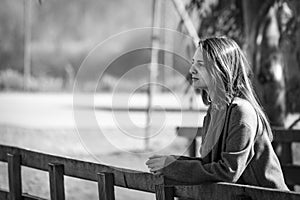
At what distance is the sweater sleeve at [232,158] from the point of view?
2.38 meters

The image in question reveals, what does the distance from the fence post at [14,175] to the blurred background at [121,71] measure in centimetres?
43

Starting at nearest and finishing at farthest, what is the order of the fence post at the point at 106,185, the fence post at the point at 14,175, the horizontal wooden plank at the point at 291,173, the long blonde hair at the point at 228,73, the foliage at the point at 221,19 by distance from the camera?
the long blonde hair at the point at 228,73, the fence post at the point at 106,185, the fence post at the point at 14,175, the horizontal wooden plank at the point at 291,173, the foliage at the point at 221,19

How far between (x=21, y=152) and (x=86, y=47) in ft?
61.6

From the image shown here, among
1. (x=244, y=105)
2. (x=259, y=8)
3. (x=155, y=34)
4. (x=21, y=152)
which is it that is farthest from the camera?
(x=155, y=34)

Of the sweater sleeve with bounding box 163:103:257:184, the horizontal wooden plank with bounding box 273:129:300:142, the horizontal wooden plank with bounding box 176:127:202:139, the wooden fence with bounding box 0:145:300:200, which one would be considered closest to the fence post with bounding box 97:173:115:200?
the wooden fence with bounding box 0:145:300:200

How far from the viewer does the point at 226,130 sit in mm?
2438

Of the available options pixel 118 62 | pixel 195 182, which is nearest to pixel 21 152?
pixel 118 62

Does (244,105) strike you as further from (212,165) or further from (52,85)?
(52,85)

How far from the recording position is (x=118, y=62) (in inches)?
117

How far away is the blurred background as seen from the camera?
294cm

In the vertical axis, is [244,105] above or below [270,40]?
below

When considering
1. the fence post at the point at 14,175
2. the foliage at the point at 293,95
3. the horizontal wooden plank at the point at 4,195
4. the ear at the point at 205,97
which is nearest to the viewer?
the ear at the point at 205,97

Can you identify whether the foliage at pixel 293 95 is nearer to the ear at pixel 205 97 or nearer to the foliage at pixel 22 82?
the ear at pixel 205 97

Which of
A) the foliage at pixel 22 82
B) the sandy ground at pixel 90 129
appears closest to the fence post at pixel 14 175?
the sandy ground at pixel 90 129
